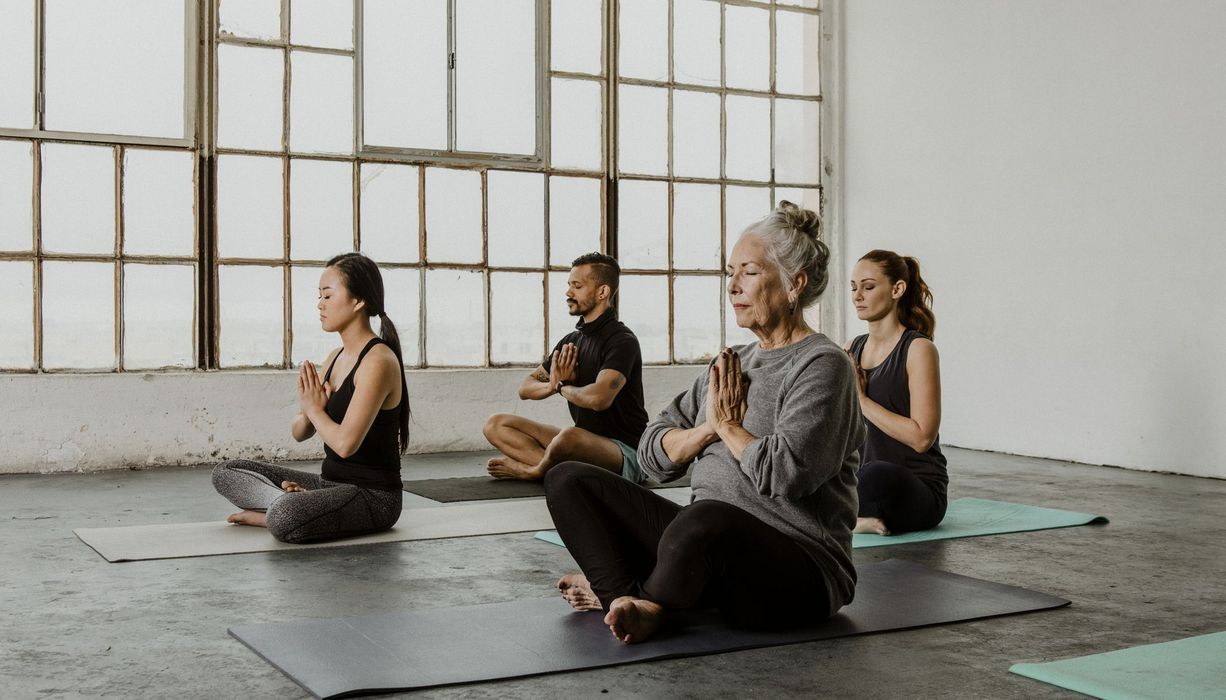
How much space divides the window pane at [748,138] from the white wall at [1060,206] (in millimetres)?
667

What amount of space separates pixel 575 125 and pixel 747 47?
4.90 feet

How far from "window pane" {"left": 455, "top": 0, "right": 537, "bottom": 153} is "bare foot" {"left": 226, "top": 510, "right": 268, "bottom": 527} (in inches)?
138

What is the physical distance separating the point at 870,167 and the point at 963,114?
0.96 m

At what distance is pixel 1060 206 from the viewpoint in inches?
269

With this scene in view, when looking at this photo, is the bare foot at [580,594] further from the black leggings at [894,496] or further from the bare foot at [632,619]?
the black leggings at [894,496]

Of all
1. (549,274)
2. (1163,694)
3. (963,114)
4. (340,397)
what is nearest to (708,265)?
(549,274)

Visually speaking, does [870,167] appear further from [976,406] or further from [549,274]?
[549,274]

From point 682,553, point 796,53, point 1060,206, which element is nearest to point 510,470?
point 682,553

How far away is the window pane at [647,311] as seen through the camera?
7.94m

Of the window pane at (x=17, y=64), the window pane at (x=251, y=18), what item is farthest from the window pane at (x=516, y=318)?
the window pane at (x=17, y=64)

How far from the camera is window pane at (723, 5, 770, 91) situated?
27.2 ft

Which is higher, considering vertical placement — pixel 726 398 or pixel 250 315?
pixel 250 315

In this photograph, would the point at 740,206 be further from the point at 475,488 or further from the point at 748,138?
the point at 475,488

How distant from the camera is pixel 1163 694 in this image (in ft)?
7.61
